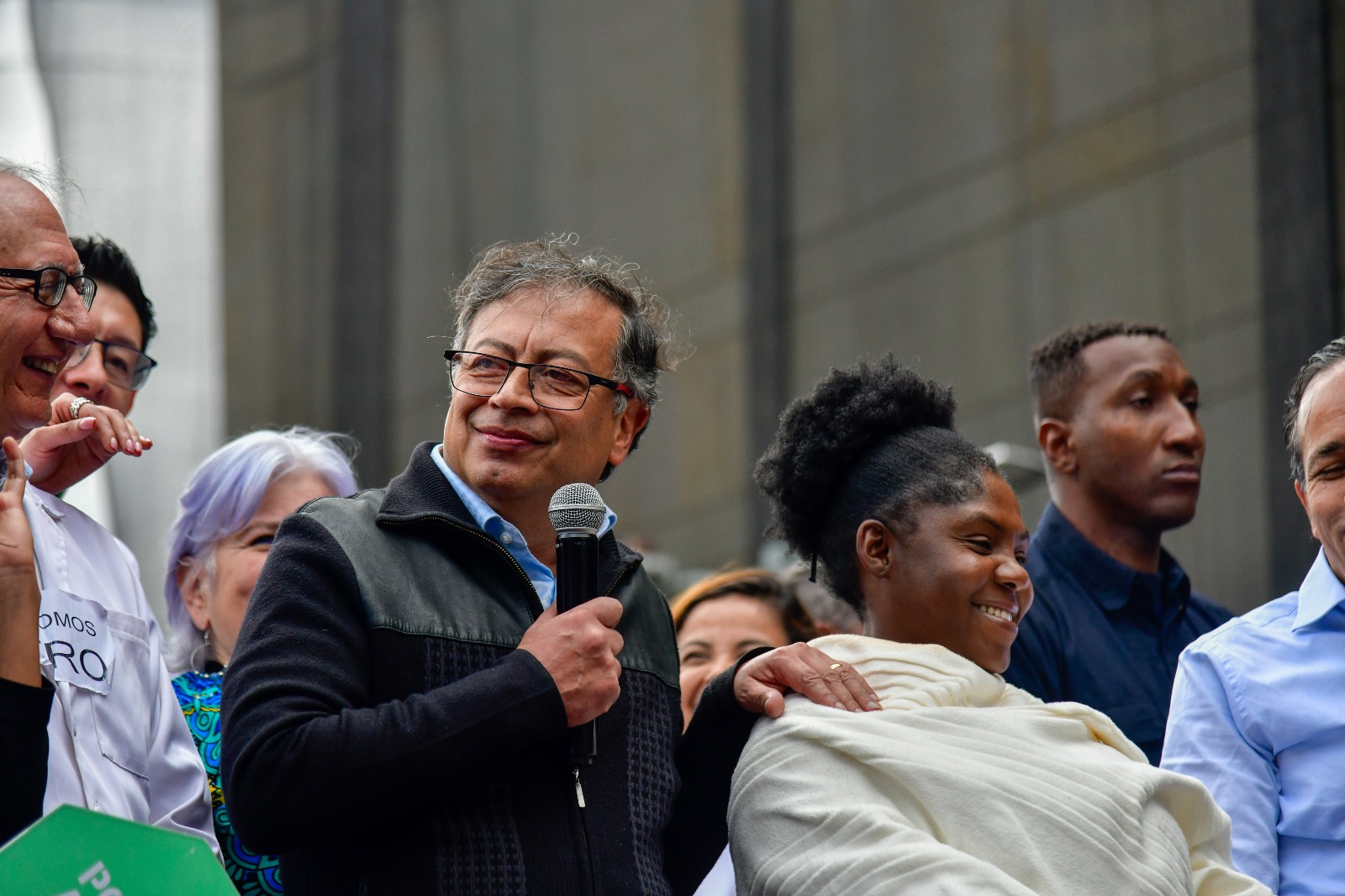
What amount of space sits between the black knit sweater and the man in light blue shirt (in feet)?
2.98

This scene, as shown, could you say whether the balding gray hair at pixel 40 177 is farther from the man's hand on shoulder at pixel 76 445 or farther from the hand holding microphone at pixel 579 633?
the hand holding microphone at pixel 579 633

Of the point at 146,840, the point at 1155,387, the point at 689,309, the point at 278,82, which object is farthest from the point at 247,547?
the point at 278,82

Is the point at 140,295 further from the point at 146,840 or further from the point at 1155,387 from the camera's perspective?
the point at 1155,387

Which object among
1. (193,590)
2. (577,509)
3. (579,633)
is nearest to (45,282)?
(577,509)

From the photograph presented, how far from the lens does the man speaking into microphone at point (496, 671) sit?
8.05 ft

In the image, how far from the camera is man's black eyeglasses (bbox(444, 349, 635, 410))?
117 inches

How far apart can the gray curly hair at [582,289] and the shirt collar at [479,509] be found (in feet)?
0.98

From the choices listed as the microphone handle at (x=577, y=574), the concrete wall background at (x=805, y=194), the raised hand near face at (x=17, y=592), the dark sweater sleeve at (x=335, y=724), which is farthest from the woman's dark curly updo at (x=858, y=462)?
the concrete wall background at (x=805, y=194)

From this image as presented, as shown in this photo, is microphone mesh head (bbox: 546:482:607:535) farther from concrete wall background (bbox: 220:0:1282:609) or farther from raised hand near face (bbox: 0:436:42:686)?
concrete wall background (bbox: 220:0:1282:609)

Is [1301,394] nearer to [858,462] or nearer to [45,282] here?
[858,462]

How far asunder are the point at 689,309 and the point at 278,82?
334cm

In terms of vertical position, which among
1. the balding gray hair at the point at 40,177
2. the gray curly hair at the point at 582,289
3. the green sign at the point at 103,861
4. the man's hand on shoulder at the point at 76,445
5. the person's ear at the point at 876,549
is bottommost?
the green sign at the point at 103,861

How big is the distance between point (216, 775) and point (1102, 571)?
85.9 inches

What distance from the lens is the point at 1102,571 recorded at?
417cm
